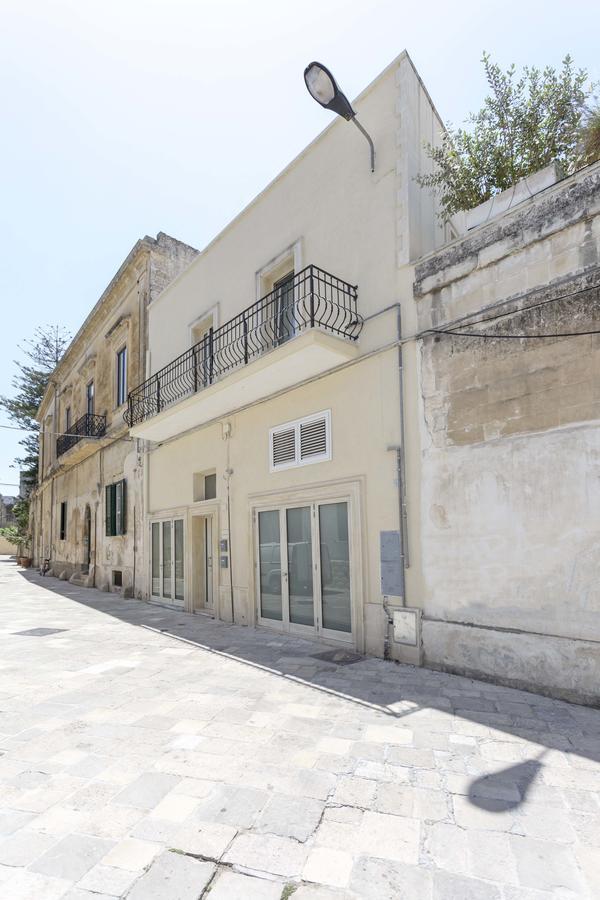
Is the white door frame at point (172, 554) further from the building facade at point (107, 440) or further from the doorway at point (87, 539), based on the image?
the doorway at point (87, 539)

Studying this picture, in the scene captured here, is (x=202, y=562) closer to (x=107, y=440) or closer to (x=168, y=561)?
(x=168, y=561)

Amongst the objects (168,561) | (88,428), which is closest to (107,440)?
(88,428)

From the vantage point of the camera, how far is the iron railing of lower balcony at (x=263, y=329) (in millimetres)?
6652

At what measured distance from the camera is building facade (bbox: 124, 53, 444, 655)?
20.3 feet

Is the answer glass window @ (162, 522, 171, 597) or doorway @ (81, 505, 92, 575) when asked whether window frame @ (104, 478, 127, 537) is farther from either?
doorway @ (81, 505, 92, 575)

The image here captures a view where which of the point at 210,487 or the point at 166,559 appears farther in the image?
the point at 166,559

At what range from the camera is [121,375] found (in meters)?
14.5

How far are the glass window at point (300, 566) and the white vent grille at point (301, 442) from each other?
2.40 feet

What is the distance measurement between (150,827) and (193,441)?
25.8 feet

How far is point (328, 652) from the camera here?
6246mm

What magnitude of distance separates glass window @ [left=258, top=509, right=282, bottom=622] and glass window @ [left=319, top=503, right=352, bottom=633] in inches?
40.6

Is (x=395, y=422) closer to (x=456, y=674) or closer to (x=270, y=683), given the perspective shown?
(x=456, y=674)

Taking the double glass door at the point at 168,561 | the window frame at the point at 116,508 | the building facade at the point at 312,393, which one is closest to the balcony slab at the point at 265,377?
the building facade at the point at 312,393

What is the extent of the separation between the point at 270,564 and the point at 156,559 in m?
4.58
